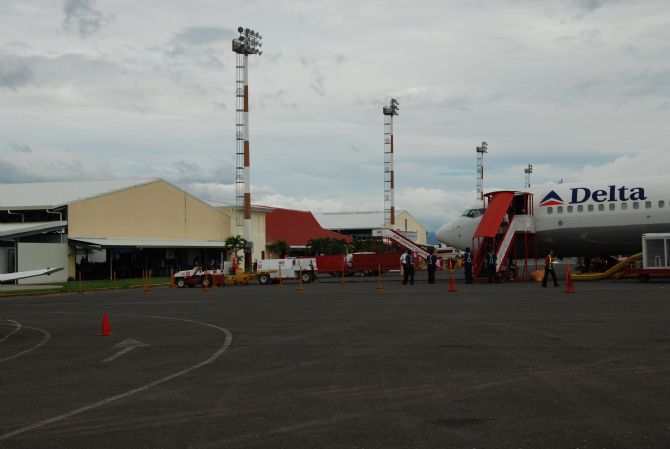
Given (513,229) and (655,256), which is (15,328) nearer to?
(513,229)

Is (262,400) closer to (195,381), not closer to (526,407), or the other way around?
(195,381)

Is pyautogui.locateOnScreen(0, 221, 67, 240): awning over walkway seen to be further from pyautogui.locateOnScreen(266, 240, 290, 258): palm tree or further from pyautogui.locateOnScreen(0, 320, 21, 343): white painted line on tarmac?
pyautogui.locateOnScreen(0, 320, 21, 343): white painted line on tarmac

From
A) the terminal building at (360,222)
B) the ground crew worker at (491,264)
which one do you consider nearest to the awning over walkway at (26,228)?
the ground crew worker at (491,264)

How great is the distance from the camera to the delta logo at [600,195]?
34.6m

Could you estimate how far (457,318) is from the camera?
1788 centimetres

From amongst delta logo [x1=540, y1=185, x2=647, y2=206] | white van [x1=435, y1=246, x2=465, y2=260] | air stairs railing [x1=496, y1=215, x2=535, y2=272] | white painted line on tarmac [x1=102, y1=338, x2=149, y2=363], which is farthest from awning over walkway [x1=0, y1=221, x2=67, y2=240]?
white van [x1=435, y1=246, x2=465, y2=260]

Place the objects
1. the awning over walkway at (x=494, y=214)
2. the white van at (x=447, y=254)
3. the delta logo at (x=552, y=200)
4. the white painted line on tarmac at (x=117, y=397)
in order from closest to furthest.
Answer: the white painted line on tarmac at (x=117, y=397) < the awning over walkway at (x=494, y=214) < the delta logo at (x=552, y=200) < the white van at (x=447, y=254)

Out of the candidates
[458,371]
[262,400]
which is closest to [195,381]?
[262,400]

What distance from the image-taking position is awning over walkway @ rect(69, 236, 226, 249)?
53000mm

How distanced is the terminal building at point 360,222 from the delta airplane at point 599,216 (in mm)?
74765

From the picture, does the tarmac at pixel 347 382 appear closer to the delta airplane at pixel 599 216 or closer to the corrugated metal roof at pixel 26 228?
the delta airplane at pixel 599 216

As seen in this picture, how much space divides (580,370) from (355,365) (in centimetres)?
330

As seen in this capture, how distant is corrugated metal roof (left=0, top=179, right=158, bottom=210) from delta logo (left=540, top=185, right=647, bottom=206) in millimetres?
35656

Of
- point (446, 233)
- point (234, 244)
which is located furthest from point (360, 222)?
point (446, 233)
